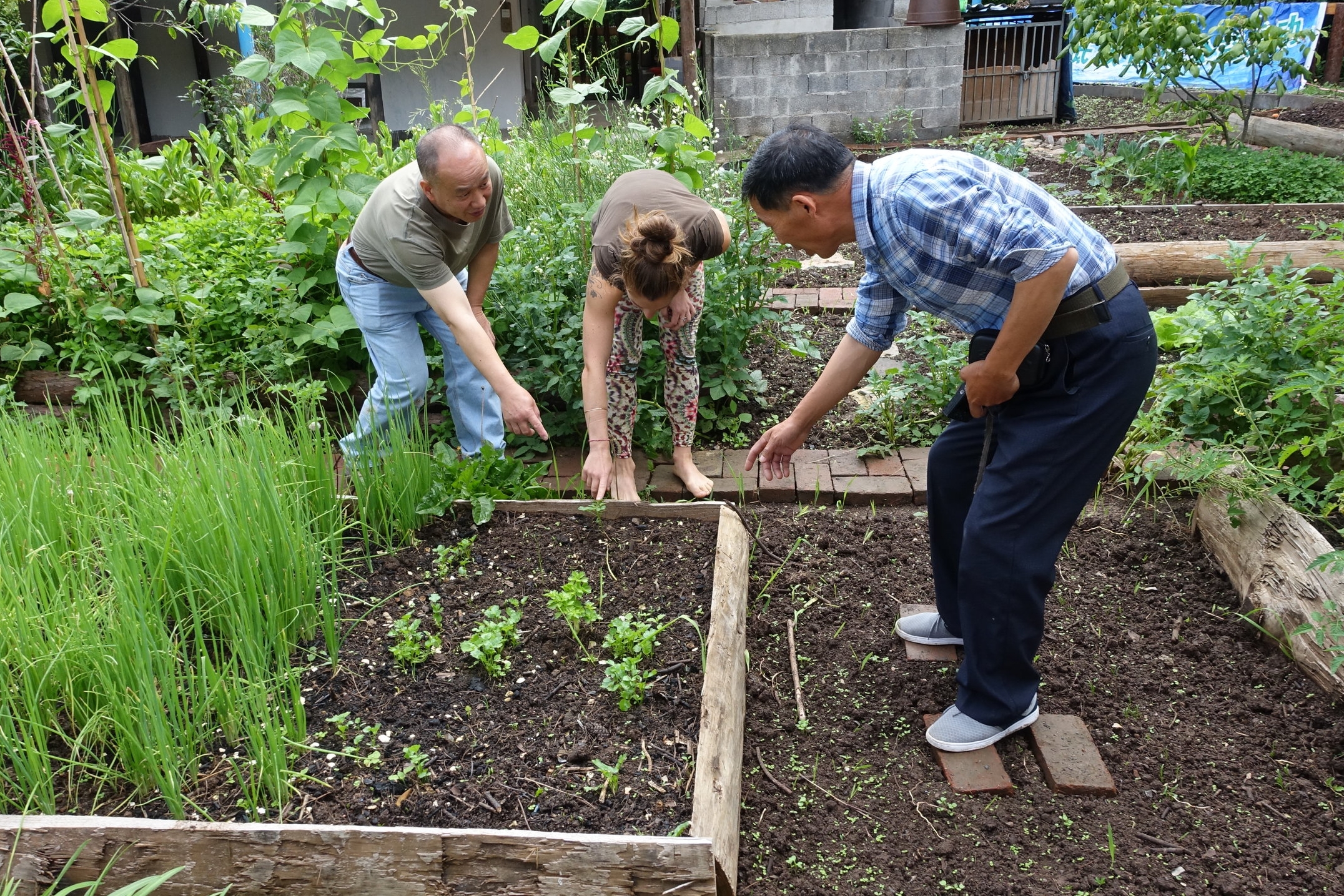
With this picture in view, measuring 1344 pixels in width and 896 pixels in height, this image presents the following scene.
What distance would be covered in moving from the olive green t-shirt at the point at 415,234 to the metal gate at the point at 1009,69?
9830 millimetres

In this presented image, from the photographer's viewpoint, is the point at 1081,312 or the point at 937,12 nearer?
the point at 1081,312

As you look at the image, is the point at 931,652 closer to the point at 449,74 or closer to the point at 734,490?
the point at 734,490

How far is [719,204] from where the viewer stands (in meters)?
4.64

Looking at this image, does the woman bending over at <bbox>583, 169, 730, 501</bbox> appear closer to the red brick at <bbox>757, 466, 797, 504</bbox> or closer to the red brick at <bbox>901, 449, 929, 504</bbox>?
the red brick at <bbox>757, 466, 797, 504</bbox>

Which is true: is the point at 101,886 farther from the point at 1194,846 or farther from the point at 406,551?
the point at 1194,846

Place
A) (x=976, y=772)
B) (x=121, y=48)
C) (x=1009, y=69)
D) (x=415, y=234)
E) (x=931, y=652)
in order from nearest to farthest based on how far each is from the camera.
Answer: (x=976, y=772), (x=931, y=652), (x=415, y=234), (x=121, y=48), (x=1009, y=69)

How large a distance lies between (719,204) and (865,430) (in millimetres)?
1456

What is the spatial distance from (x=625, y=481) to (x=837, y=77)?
8559 mm

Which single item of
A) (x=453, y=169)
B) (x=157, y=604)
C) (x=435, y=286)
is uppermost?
(x=453, y=169)

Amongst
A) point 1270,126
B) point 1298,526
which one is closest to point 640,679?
point 1298,526

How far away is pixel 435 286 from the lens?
9.91 feet

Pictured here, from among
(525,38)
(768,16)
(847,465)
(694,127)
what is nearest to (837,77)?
(768,16)

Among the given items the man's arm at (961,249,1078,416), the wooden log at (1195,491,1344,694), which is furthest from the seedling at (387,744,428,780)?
the wooden log at (1195,491,1344,694)

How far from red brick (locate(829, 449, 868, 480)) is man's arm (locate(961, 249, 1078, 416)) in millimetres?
1540
